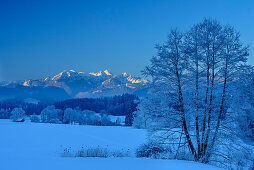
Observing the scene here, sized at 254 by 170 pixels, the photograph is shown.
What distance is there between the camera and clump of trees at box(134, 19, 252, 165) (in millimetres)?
11562

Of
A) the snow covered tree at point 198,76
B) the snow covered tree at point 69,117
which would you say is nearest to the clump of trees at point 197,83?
the snow covered tree at point 198,76

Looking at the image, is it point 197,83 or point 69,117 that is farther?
point 69,117

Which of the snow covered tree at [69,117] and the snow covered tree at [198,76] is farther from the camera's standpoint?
the snow covered tree at [69,117]

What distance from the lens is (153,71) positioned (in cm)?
1212

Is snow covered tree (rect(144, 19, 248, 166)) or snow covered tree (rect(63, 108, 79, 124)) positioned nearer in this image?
snow covered tree (rect(144, 19, 248, 166))

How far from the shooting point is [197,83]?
1181 centimetres

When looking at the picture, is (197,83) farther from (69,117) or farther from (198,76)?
(69,117)

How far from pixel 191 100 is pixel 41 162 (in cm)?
846

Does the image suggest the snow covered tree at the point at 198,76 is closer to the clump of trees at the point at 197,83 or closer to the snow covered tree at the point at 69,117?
the clump of trees at the point at 197,83

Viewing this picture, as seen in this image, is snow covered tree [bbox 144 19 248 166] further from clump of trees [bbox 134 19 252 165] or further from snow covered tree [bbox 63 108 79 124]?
snow covered tree [bbox 63 108 79 124]

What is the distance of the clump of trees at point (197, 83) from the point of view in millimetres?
11562

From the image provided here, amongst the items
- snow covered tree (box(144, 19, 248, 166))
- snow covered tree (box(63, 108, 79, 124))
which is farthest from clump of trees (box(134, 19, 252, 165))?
snow covered tree (box(63, 108, 79, 124))

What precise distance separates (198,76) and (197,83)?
18.7 inches

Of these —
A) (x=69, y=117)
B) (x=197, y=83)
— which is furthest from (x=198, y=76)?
(x=69, y=117)
